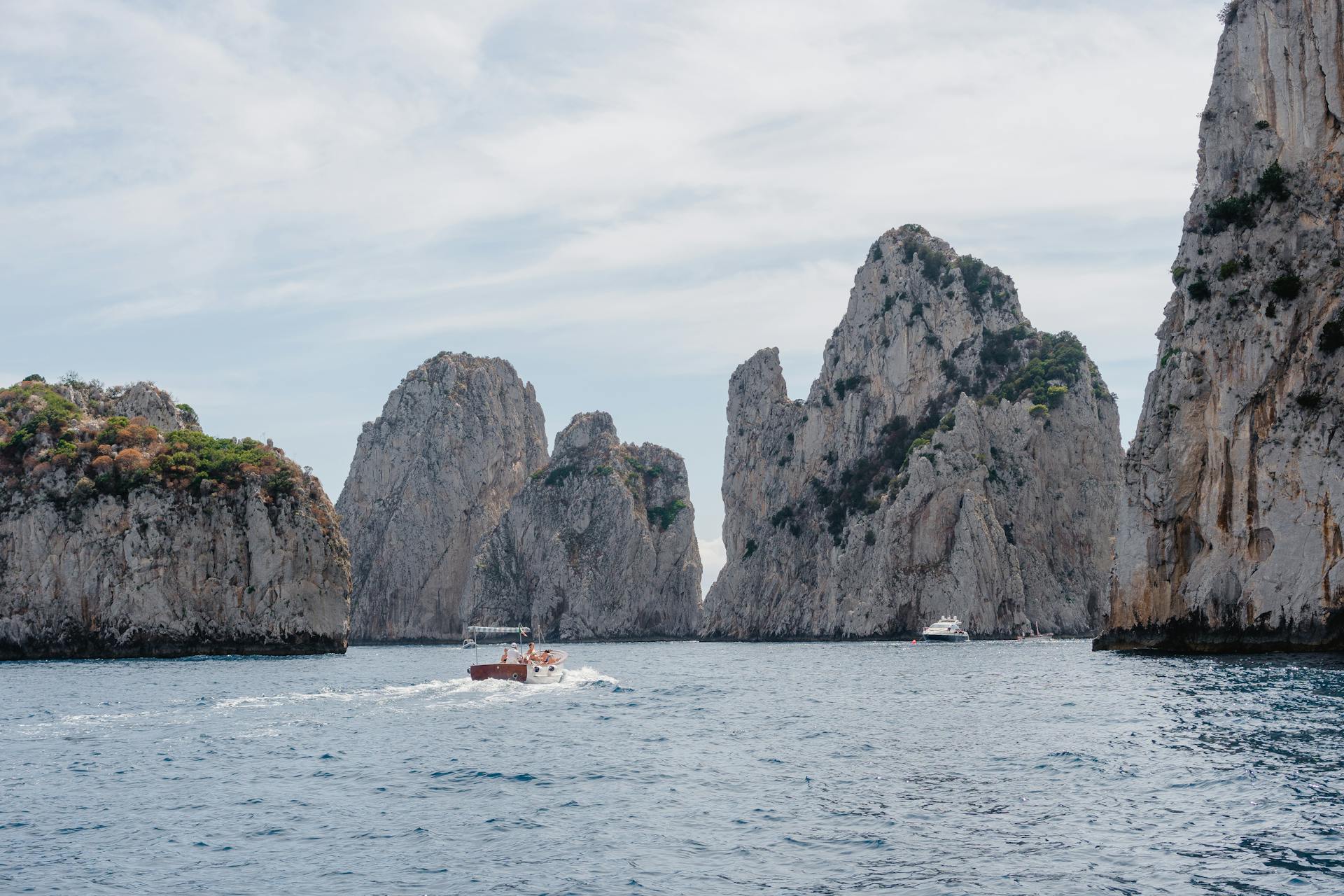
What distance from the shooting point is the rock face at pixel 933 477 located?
146750 mm

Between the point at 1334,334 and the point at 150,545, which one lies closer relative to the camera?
the point at 1334,334

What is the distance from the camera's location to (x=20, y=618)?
349ft

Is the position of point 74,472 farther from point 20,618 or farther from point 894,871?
point 894,871

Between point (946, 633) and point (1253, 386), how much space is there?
68.1 m

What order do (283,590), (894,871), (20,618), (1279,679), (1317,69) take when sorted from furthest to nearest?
(283,590) → (20,618) → (1317,69) → (1279,679) → (894,871)

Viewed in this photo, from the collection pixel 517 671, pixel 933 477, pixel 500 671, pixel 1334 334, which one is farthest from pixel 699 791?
pixel 933 477

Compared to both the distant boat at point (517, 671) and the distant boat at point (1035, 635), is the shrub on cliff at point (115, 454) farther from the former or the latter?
the distant boat at point (1035, 635)

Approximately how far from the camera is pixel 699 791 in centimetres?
3014

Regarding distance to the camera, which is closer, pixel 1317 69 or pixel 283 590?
pixel 1317 69

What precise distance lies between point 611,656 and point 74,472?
56.1 m

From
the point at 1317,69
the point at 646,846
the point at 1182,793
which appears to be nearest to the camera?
the point at 646,846

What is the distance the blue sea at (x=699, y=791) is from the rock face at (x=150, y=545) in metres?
53.5

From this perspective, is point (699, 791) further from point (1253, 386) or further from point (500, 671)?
point (1253, 386)

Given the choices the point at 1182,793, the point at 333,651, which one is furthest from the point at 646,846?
the point at 333,651
